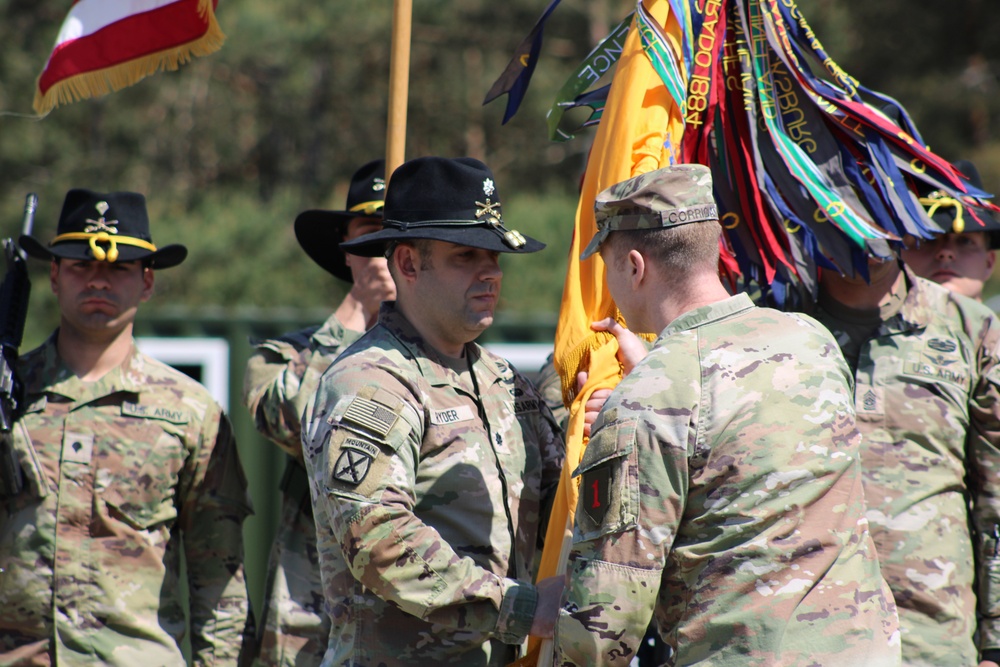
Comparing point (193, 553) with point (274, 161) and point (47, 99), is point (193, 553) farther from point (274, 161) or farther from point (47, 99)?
point (274, 161)

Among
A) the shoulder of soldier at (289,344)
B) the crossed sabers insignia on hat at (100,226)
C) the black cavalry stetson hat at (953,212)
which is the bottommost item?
the shoulder of soldier at (289,344)

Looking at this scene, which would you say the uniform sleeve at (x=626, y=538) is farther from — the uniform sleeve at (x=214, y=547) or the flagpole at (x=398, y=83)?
the uniform sleeve at (x=214, y=547)

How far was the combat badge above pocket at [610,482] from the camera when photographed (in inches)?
99.4

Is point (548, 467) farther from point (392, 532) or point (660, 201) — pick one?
point (660, 201)

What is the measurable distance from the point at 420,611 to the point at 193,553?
1.64 m

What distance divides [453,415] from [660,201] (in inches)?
34.4

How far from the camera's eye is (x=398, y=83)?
384 cm

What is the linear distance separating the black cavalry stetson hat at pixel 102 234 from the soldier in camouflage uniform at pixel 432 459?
122 cm

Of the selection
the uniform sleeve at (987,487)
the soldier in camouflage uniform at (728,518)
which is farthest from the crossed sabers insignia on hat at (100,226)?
the uniform sleeve at (987,487)

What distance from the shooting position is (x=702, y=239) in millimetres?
2736

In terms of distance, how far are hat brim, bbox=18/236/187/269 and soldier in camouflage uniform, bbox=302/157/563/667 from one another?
3.88ft

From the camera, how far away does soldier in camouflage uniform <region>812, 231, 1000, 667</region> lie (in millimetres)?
3846

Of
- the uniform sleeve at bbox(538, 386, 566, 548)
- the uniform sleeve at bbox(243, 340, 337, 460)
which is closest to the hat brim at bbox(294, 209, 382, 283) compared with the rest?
the uniform sleeve at bbox(243, 340, 337, 460)

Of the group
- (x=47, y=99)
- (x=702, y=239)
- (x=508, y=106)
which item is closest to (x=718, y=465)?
(x=702, y=239)
